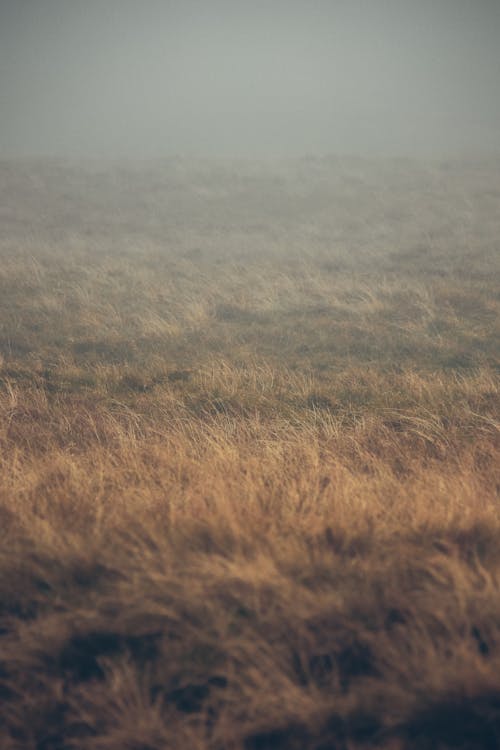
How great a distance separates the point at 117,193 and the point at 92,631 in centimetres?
2243

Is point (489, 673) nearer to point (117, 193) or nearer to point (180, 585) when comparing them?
point (180, 585)

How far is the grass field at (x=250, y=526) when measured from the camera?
165cm

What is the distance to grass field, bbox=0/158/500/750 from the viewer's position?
5.40ft

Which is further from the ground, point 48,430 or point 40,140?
point 40,140

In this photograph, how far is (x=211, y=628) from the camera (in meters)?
1.88

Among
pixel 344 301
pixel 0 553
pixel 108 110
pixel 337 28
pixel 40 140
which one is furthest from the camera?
pixel 337 28

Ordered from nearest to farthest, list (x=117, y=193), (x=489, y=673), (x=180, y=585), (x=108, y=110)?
(x=489, y=673) < (x=180, y=585) < (x=117, y=193) < (x=108, y=110)

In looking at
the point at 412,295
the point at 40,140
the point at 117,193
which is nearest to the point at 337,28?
the point at 40,140

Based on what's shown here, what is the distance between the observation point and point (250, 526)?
7.95ft

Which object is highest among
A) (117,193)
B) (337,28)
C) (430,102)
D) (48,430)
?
(337,28)

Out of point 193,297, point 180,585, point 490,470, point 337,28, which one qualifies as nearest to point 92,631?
point 180,585

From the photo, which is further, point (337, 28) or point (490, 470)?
point (337, 28)

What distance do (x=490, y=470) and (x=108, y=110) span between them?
209 feet

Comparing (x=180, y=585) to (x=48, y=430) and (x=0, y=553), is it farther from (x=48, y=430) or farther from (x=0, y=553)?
(x=48, y=430)
